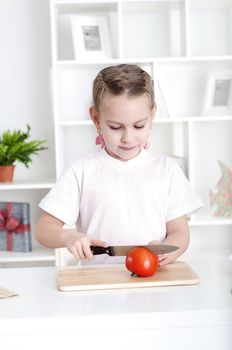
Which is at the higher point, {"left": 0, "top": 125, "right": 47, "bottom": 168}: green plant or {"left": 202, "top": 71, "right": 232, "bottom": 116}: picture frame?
{"left": 202, "top": 71, "right": 232, "bottom": 116}: picture frame

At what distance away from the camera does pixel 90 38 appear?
3895 millimetres

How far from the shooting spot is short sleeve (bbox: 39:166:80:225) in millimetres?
2055

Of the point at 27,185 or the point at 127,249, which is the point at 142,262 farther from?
the point at 27,185

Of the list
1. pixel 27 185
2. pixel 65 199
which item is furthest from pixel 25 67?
pixel 65 199

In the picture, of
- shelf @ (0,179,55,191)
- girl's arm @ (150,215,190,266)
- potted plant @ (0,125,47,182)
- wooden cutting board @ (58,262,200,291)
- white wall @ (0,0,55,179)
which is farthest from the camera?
white wall @ (0,0,55,179)

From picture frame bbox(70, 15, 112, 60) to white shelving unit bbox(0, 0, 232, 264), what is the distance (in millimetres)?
91

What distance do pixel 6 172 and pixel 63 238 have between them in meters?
2.10

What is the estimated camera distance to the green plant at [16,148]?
388cm

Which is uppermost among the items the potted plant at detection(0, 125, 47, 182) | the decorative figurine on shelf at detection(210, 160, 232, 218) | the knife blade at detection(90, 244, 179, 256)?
the potted plant at detection(0, 125, 47, 182)

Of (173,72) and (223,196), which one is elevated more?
(173,72)

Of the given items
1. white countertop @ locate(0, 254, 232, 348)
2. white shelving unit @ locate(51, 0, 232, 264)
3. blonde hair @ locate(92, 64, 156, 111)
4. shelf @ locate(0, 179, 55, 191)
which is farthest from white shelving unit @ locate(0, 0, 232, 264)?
white countertop @ locate(0, 254, 232, 348)

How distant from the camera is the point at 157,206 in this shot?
6.89 feet

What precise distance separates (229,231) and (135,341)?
116 inches

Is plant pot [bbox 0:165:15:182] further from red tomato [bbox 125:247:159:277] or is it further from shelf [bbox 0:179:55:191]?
red tomato [bbox 125:247:159:277]
